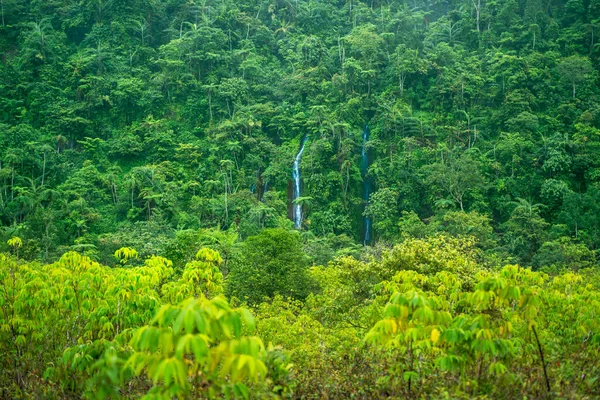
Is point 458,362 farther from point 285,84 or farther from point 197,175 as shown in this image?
point 285,84

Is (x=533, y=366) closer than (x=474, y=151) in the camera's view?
Yes

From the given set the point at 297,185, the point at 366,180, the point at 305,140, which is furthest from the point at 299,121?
the point at 366,180

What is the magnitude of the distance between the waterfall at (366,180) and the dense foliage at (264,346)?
20.6 meters

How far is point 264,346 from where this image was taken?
478 centimetres

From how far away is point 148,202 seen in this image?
27984mm

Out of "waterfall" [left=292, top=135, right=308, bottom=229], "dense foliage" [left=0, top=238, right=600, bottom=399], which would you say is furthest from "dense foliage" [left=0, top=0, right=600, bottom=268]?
"dense foliage" [left=0, top=238, right=600, bottom=399]

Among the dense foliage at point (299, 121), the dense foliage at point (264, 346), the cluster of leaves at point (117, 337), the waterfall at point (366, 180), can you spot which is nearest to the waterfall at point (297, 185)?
the dense foliage at point (299, 121)

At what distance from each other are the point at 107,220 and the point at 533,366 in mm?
28188

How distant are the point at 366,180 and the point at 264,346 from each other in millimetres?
27057

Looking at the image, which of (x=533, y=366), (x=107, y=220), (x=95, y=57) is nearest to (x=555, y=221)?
(x=533, y=366)

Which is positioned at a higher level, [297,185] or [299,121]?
[299,121]

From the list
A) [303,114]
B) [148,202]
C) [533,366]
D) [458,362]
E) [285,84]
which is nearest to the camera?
[458,362]

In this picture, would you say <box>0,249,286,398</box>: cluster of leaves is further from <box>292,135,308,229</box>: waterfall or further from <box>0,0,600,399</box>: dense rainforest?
<box>292,135,308,229</box>: waterfall

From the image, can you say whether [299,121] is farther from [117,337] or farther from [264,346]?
[117,337]
